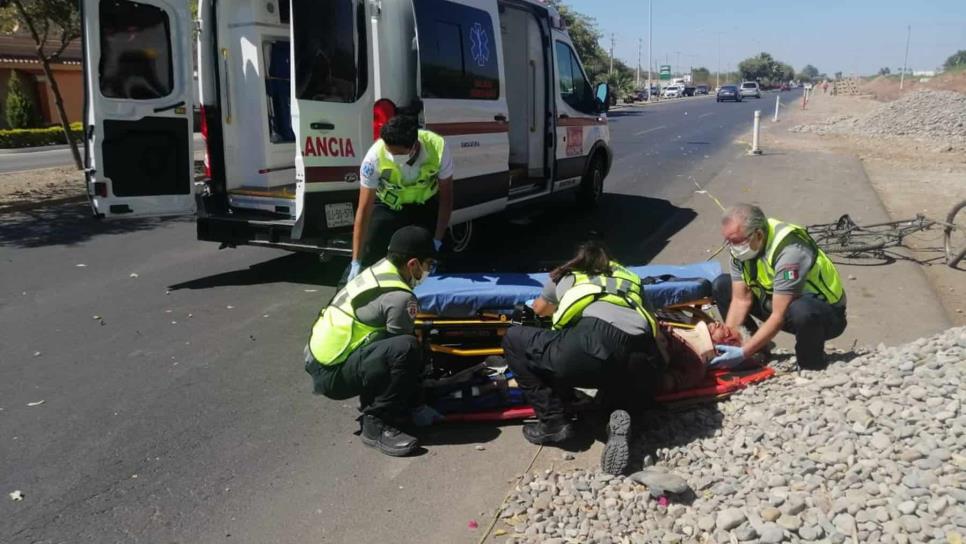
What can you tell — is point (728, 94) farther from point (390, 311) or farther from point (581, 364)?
point (390, 311)

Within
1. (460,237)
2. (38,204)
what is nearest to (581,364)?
(460,237)

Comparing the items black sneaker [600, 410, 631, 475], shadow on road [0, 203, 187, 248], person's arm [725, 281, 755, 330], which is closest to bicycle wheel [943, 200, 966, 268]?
person's arm [725, 281, 755, 330]

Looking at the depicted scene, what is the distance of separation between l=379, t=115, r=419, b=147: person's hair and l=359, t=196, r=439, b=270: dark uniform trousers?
1.92 ft

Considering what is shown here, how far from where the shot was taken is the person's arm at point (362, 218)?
516 cm

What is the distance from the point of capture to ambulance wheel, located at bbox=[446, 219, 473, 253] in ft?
26.1

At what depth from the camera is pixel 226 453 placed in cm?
393

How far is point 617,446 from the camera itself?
11.9 feet

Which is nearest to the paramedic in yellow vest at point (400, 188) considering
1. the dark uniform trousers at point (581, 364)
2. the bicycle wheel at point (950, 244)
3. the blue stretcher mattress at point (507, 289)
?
the blue stretcher mattress at point (507, 289)

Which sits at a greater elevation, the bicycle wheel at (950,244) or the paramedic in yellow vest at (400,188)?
the paramedic in yellow vest at (400,188)

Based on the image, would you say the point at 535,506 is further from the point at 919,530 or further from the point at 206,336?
the point at 206,336

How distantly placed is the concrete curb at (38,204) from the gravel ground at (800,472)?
1097 centimetres

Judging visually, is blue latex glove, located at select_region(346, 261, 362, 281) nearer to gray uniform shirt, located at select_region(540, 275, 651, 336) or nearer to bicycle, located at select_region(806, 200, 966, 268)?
gray uniform shirt, located at select_region(540, 275, 651, 336)

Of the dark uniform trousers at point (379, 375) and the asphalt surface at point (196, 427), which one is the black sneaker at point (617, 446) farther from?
the dark uniform trousers at point (379, 375)

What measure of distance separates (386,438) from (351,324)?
0.64m
